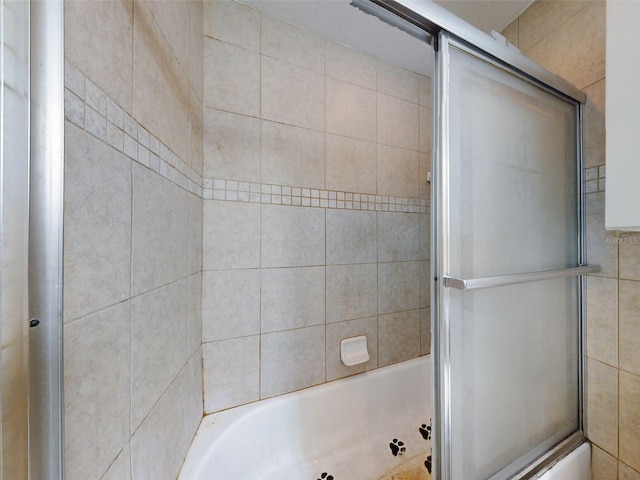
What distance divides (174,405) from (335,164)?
124cm

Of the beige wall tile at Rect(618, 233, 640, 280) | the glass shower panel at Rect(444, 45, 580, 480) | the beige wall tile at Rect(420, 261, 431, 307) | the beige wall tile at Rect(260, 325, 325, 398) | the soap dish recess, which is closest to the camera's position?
the glass shower panel at Rect(444, 45, 580, 480)

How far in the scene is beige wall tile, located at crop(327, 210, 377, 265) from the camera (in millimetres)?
1367

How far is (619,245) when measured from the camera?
2.84 ft

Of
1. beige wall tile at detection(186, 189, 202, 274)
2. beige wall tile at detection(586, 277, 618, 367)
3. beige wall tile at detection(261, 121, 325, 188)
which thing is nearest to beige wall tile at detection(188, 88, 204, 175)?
beige wall tile at detection(186, 189, 202, 274)

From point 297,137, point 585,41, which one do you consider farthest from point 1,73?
point 585,41

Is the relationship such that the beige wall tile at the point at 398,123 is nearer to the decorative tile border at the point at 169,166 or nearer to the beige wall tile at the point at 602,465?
the decorative tile border at the point at 169,166

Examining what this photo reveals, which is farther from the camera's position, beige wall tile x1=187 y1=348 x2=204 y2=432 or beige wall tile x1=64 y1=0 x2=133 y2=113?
beige wall tile x1=187 y1=348 x2=204 y2=432

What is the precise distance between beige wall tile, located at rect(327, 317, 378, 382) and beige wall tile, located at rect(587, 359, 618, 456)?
87cm

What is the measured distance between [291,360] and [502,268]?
1.01 meters

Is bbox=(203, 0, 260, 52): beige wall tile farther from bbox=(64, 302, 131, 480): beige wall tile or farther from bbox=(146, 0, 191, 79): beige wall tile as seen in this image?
bbox=(64, 302, 131, 480): beige wall tile

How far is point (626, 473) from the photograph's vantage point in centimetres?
84

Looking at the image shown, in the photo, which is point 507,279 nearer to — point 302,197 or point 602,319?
point 602,319

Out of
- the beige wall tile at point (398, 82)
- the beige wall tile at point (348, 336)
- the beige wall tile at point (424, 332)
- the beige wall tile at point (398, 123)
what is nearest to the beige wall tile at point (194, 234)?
the beige wall tile at point (348, 336)

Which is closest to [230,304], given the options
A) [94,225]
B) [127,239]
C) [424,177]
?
[127,239]
